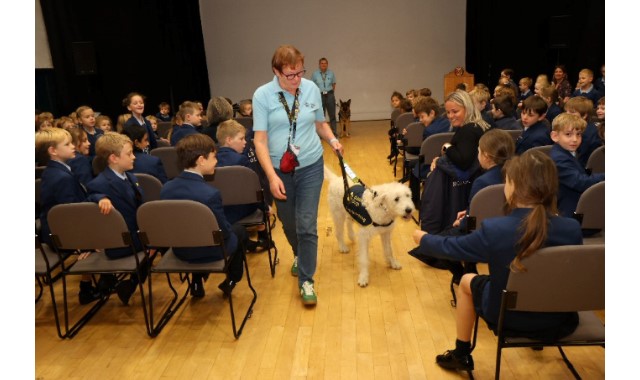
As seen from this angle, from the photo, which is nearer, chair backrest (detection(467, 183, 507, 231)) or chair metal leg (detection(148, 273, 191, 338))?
chair backrest (detection(467, 183, 507, 231))

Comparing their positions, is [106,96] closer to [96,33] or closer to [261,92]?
[96,33]

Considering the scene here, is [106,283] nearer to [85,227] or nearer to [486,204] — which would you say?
[85,227]

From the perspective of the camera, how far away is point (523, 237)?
1828 mm

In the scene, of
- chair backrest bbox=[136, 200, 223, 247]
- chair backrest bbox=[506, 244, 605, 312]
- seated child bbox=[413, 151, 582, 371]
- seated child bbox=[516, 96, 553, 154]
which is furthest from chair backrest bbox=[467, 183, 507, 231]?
seated child bbox=[516, 96, 553, 154]

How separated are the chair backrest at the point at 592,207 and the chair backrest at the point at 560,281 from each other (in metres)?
0.95

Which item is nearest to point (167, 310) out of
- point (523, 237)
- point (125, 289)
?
point (125, 289)

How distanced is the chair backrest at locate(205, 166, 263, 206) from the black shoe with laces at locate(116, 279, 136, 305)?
89 cm

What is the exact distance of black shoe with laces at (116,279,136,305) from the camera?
3266 millimetres

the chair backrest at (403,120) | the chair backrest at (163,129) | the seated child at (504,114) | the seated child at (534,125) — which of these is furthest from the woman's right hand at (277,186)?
the chair backrest at (163,129)

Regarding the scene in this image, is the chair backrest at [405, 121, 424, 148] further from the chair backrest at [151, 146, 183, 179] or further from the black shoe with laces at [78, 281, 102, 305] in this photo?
the black shoe with laces at [78, 281, 102, 305]

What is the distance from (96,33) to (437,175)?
878 cm

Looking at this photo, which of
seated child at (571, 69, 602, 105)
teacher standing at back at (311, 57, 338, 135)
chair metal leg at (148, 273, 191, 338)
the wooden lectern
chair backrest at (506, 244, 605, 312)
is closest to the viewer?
chair backrest at (506, 244, 605, 312)

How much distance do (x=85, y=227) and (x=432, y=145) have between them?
10.3ft

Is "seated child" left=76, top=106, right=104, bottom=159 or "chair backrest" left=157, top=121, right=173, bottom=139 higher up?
"seated child" left=76, top=106, right=104, bottom=159
